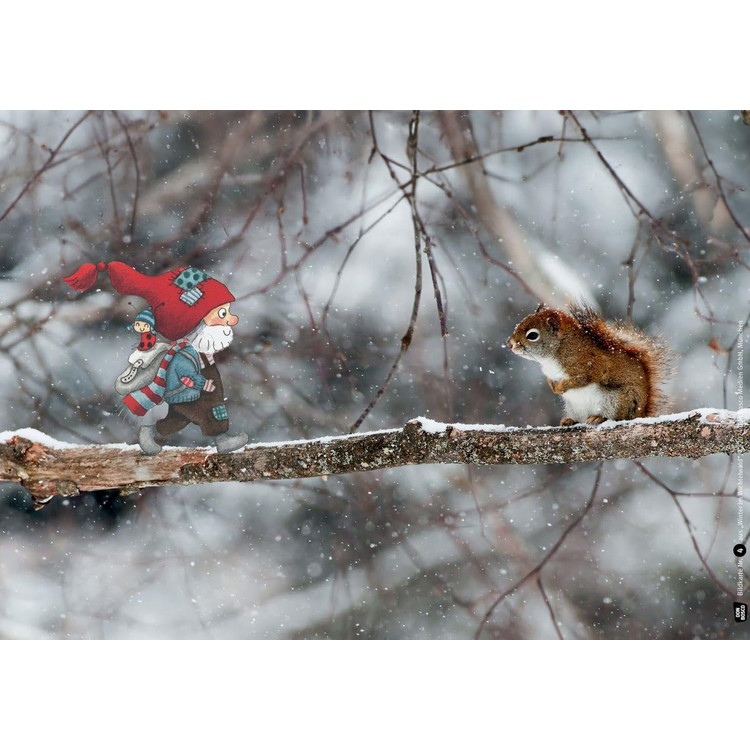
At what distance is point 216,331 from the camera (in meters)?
2.32

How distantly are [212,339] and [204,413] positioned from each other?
230 mm

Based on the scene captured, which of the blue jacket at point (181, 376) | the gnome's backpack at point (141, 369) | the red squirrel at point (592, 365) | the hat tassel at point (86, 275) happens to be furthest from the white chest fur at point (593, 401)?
the hat tassel at point (86, 275)

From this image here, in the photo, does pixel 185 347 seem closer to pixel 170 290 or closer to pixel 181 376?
pixel 181 376

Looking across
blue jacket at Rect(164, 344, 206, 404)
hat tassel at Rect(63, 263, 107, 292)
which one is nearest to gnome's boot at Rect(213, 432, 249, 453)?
blue jacket at Rect(164, 344, 206, 404)

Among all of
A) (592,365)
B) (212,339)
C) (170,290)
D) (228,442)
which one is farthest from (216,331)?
(592,365)

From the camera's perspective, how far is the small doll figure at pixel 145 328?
7.45 ft

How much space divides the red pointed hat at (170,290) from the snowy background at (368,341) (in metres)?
0.04

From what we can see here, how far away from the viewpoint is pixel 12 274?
2.40 metres

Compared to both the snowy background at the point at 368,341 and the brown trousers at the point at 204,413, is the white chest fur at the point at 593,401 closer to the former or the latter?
→ the snowy background at the point at 368,341

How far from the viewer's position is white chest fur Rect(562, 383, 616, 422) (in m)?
2.06

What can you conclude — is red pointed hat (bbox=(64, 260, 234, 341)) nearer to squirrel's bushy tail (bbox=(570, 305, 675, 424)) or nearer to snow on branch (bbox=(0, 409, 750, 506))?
snow on branch (bbox=(0, 409, 750, 506))
